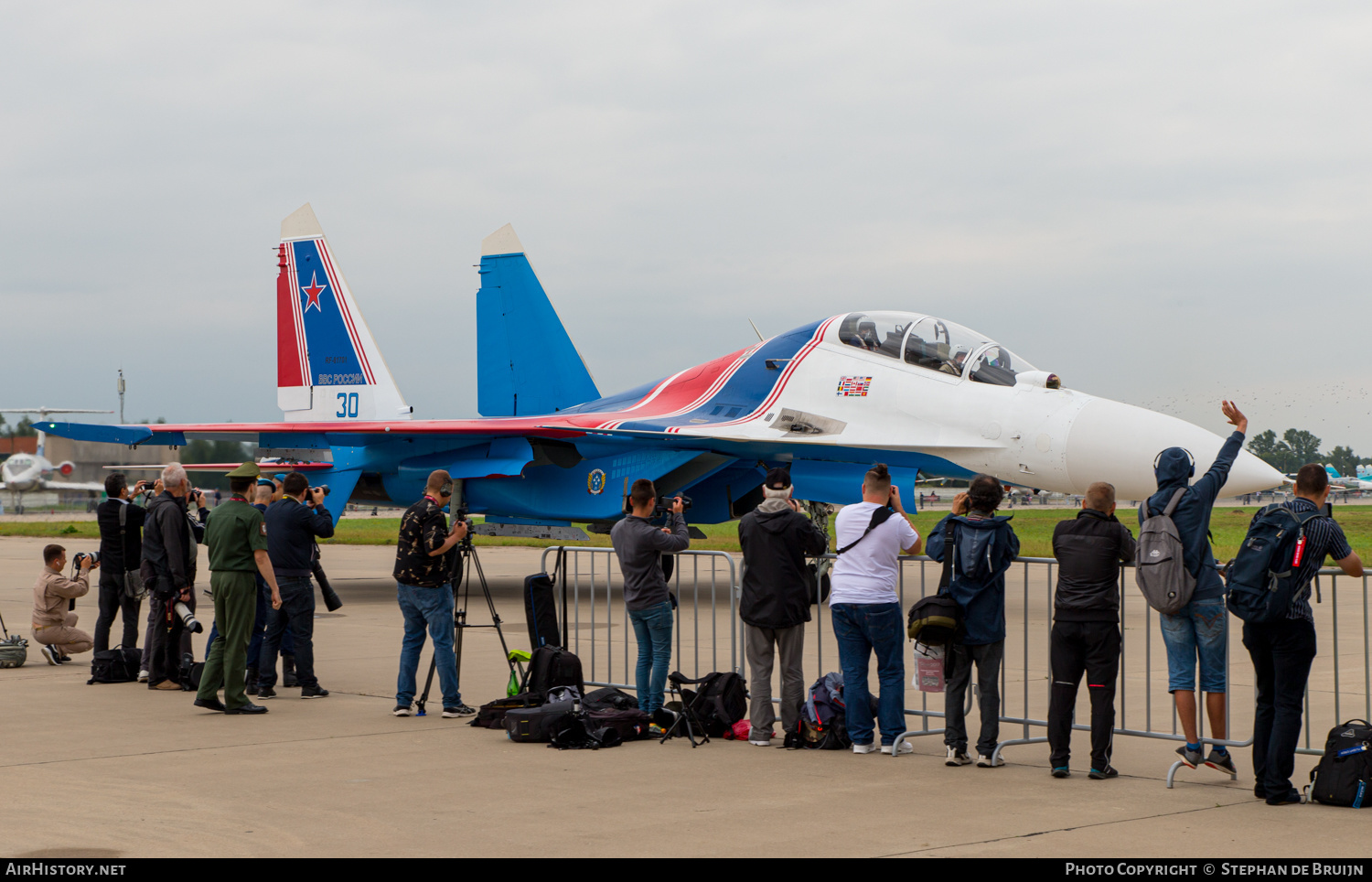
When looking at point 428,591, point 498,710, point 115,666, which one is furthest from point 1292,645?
point 115,666

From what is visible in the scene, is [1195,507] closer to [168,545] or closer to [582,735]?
[582,735]

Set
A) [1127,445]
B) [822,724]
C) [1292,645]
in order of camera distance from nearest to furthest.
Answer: [1292,645] → [822,724] → [1127,445]

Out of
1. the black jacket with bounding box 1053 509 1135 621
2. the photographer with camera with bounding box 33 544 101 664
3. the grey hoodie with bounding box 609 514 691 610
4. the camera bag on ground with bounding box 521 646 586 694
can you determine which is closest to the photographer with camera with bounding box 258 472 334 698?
the camera bag on ground with bounding box 521 646 586 694

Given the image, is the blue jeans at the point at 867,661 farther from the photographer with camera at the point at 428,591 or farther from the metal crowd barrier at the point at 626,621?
the photographer with camera at the point at 428,591

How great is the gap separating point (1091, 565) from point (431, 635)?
4162 millimetres

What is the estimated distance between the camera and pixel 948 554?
6.64m

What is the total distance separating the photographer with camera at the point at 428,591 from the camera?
317 inches

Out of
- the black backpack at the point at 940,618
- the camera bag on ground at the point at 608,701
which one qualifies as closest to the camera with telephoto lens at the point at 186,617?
the camera bag on ground at the point at 608,701

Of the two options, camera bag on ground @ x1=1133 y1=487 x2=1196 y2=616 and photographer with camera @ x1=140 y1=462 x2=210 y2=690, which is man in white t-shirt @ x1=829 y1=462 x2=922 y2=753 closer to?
camera bag on ground @ x1=1133 y1=487 x2=1196 y2=616

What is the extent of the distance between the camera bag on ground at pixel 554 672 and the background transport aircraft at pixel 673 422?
6980 mm

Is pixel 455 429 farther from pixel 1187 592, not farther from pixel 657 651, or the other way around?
pixel 1187 592

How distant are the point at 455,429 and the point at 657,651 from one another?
9.79m

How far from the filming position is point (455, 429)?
16859mm

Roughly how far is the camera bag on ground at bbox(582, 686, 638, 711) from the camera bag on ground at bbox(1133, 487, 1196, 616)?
3.04 metres
